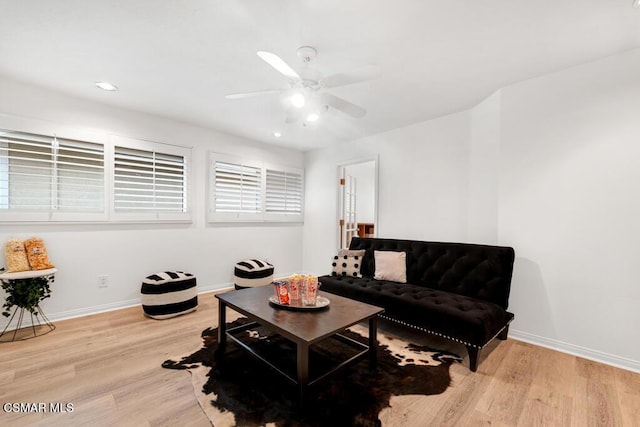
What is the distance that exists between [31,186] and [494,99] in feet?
15.9

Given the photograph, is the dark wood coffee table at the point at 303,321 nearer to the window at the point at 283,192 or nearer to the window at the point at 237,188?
the window at the point at 237,188

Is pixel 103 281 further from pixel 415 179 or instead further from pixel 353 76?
pixel 415 179

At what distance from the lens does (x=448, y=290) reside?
9.64 feet

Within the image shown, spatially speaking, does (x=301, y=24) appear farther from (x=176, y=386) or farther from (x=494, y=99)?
(x=176, y=386)

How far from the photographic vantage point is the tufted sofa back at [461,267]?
104 inches

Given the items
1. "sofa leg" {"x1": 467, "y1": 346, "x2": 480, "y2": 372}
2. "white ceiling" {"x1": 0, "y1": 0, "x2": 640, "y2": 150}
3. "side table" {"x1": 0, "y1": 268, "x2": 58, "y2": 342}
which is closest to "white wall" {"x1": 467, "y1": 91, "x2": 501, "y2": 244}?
"white ceiling" {"x1": 0, "y1": 0, "x2": 640, "y2": 150}

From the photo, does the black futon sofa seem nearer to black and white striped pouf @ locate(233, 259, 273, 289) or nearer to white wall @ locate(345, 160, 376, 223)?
black and white striped pouf @ locate(233, 259, 273, 289)

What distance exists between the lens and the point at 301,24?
188 centimetres

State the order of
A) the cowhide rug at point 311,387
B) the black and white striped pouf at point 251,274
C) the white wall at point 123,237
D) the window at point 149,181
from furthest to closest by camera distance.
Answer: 1. the black and white striped pouf at point 251,274
2. the window at point 149,181
3. the white wall at point 123,237
4. the cowhide rug at point 311,387

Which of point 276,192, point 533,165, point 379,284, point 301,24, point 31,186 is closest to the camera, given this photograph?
point 301,24

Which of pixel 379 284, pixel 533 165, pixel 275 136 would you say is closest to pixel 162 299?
pixel 379 284

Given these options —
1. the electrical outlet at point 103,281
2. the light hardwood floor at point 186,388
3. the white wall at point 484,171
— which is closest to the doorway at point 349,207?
the white wall at point 484,171

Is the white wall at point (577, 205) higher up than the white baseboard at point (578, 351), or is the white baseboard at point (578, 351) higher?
the white wall at point (577, 205)

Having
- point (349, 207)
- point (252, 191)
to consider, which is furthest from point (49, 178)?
point (349, 207)
